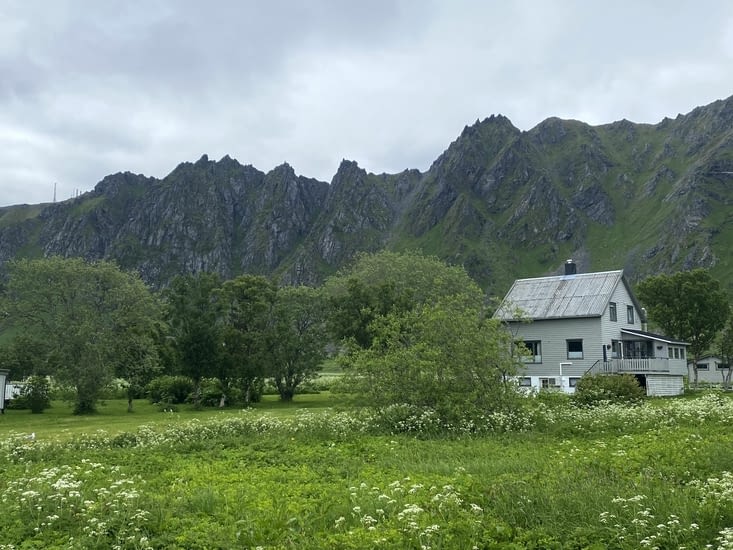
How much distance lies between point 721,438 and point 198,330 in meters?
34.3

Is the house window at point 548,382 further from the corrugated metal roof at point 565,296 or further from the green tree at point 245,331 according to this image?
the green tree at point 245,331

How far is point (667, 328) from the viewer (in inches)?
2282

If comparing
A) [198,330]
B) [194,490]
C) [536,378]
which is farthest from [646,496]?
[536,378]

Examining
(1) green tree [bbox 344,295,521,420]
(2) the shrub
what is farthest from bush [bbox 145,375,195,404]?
(1) green tree [bbox 344,295,521,420]

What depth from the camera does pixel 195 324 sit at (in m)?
42.6

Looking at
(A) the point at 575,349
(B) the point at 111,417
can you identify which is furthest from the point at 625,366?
(B) the point at 111,417

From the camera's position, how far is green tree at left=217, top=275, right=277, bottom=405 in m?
43.4

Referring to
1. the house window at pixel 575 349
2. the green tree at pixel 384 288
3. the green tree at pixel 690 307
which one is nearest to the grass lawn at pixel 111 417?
the green tree at pixel 384 288

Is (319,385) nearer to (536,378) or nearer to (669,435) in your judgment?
(536,378)

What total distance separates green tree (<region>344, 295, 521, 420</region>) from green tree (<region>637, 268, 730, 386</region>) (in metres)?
40.8

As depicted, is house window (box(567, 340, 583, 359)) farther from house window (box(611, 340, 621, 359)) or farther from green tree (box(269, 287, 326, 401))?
green tree (box(269, 287, 326, 401))

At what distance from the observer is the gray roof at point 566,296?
4594cm

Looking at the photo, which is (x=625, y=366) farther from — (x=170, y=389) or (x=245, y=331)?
(x=170, y=389)

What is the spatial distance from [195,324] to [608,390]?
26.8m
